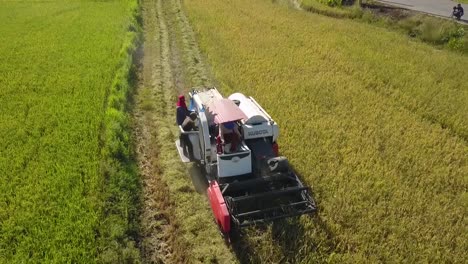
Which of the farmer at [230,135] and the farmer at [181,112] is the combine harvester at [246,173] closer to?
the farmer at [230,135]

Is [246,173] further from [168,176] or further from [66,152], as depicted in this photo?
[66,152]

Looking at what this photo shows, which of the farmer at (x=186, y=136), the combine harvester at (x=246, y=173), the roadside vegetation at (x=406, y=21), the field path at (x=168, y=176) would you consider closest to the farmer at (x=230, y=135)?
the combine harvester at (x=246, y=173)

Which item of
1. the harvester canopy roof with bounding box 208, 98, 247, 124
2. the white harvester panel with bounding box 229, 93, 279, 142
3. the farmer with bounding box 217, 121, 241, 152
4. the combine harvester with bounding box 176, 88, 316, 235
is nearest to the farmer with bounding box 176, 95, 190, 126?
the combine harvester with bounding box 176, 88, 316, 235

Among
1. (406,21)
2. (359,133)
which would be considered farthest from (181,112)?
(406,21)

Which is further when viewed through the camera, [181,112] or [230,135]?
[181,112]

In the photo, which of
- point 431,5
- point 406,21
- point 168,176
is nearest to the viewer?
point 168,176

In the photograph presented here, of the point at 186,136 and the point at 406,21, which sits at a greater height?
the point at 406,21

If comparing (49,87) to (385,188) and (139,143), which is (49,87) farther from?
(385,188)
